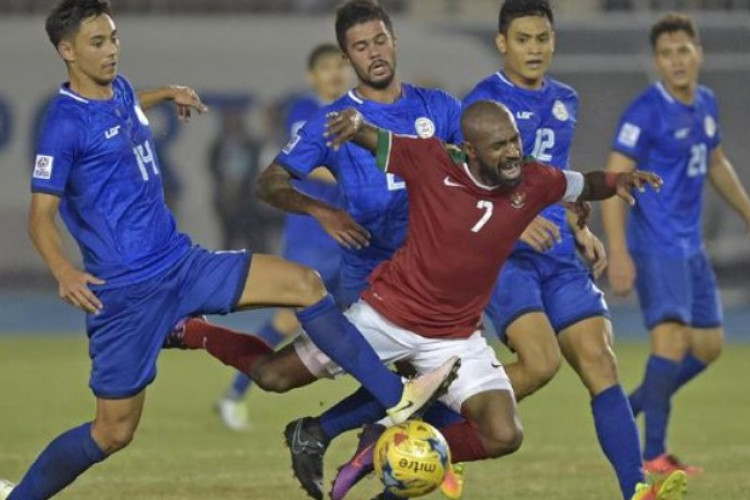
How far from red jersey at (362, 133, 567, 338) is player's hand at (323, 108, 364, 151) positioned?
207mm

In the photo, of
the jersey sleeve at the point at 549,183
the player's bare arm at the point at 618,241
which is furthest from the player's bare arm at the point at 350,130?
the player's bare arm at the point at 618,241

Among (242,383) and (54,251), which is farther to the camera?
(242,383)

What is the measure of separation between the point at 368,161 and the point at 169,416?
4704 mm

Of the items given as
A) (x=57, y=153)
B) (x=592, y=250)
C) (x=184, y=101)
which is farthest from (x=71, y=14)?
(x=592, y=250)

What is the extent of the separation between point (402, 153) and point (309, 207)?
49 centimetres

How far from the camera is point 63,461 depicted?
8.20 m

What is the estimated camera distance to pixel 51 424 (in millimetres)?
12211

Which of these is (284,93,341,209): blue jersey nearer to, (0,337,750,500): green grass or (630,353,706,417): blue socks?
(0,337,750,500): green grass

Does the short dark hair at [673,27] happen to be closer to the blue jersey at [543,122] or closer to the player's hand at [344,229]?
the blue jersey at [543,122]

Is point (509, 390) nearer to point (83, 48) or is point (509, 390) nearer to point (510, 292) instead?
point (510, 292)

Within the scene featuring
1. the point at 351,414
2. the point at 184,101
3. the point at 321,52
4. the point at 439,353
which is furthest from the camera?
the point at 321,52

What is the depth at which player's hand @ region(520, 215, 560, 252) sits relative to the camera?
8.54 metres

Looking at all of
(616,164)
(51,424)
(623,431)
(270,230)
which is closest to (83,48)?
(623,431)

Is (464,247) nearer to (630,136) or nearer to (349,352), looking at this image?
(349,352)
